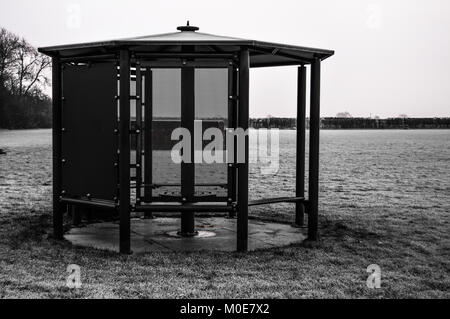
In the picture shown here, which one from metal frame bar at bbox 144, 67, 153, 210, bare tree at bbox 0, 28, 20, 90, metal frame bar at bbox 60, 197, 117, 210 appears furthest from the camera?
bare tree at bbox 0, 28, 20, 90

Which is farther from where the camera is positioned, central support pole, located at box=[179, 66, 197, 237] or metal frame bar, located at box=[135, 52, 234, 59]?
central support pole, located at box=[179, 66, 197, 237]

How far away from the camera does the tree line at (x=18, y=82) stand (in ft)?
208

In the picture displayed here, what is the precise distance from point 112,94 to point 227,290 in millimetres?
2666

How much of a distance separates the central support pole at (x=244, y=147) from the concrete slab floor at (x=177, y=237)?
329mm

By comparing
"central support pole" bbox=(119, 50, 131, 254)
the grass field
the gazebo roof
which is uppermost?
the gazebo roof

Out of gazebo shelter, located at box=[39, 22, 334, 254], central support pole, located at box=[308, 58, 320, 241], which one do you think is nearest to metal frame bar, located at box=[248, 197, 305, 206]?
gazebo shelter, located at box=[39, 22, 334, 254]

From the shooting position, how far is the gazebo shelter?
6.51 meters

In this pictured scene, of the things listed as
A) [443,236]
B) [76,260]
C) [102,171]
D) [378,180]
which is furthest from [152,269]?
[378,180]

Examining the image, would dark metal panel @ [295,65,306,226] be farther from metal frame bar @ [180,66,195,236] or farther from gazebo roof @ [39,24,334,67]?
metal frame bar @ [180,66,195,236]

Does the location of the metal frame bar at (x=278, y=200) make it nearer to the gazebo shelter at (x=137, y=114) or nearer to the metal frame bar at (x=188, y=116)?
the gazebo shelter at (x=137, y=114)

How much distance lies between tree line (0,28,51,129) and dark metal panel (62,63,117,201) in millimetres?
59876

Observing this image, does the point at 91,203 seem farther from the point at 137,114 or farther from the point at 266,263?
the point at 266,263

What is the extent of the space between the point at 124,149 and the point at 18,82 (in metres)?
64.9

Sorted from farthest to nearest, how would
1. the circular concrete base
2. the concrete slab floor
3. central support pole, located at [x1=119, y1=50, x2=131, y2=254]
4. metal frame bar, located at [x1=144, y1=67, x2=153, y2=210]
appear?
metal frame bar, located at [x1=144, y1=67, x2=153, y2=210]
the circular concrete base
the concrete slab floor
central support pole, located at [x1=119, y1=50, x2=131, y2=254]
